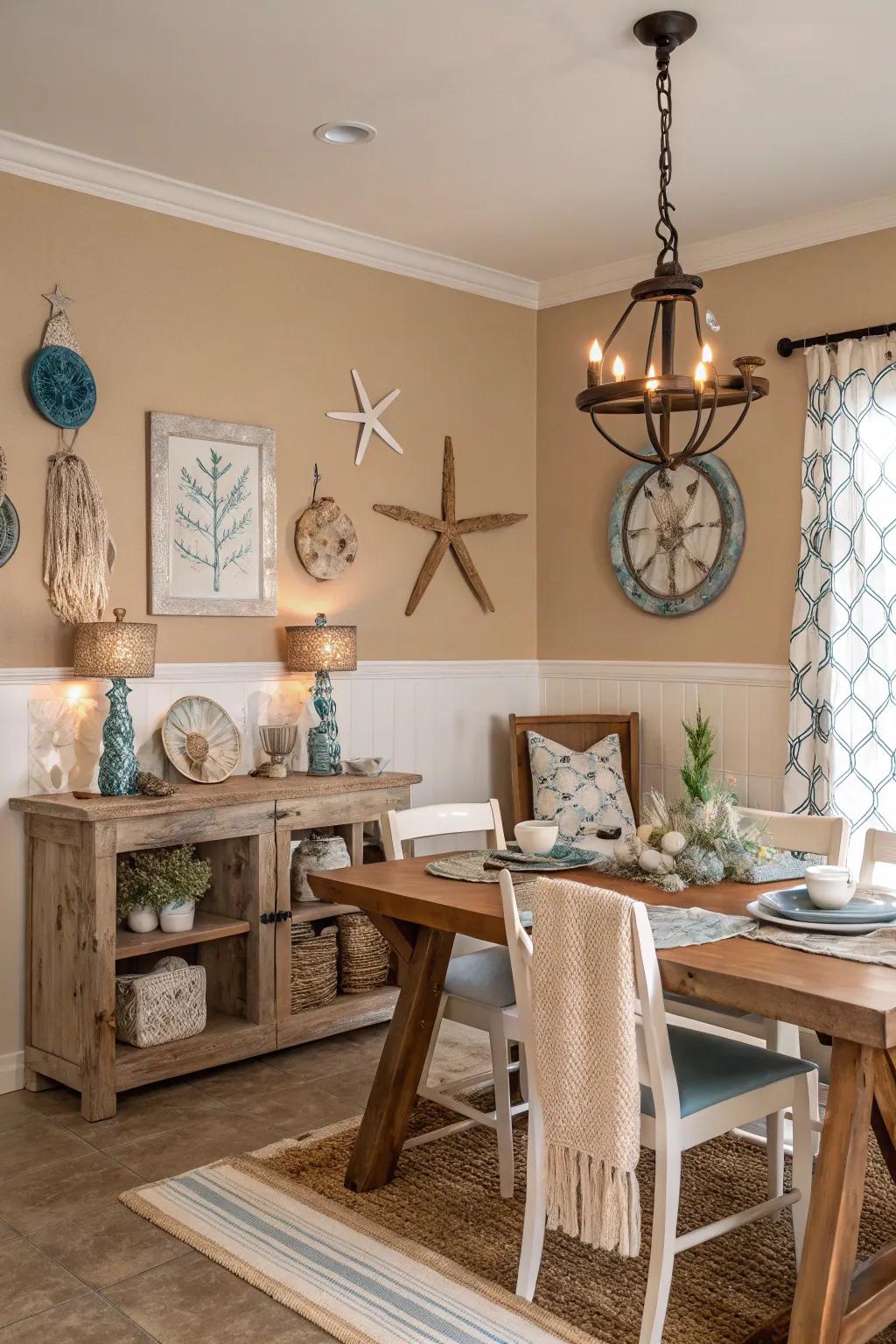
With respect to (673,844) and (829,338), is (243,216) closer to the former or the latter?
(829,338)

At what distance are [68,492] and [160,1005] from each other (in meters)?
1.56

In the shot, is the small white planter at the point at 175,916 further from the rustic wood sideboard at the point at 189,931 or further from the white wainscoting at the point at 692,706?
the white wainscoting at the point at 692,706

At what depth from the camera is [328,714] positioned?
4230 mm

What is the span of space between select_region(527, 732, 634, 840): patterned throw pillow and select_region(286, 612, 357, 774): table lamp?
85 cm

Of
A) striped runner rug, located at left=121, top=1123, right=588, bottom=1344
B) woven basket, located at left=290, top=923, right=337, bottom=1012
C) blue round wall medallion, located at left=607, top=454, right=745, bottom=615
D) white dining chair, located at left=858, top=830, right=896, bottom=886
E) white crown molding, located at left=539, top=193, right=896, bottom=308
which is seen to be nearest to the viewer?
striped runner rug, located at left=121, top=1123, right=588, bottom=1344

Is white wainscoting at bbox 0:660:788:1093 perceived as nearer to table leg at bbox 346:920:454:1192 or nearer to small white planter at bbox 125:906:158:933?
small white planter at bbox 125:906:158:933

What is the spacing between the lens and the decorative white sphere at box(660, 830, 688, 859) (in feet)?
9.06

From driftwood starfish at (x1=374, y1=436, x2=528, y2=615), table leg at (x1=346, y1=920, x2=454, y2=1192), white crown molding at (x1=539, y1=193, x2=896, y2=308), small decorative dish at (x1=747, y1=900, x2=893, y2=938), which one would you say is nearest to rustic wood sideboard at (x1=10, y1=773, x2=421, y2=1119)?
table leg at (x1=346, y1=920, x2=454, y2=1192)

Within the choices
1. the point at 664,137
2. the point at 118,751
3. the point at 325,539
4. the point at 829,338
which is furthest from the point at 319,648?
the point at 829,338

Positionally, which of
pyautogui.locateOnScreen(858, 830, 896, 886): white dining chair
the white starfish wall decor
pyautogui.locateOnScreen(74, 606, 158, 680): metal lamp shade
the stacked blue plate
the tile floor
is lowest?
the tile floor

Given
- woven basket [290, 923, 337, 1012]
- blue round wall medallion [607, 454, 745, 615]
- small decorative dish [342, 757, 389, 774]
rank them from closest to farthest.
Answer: woven basket [290, 923, 337, 1012] → small decorative dish [342, 757, 389, 774] → blue round wall medallion [607, 454, 745, 615]

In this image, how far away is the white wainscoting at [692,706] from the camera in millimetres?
4465

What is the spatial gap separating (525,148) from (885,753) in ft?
7.44

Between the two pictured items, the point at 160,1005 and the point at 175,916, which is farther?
the point at 175,916
